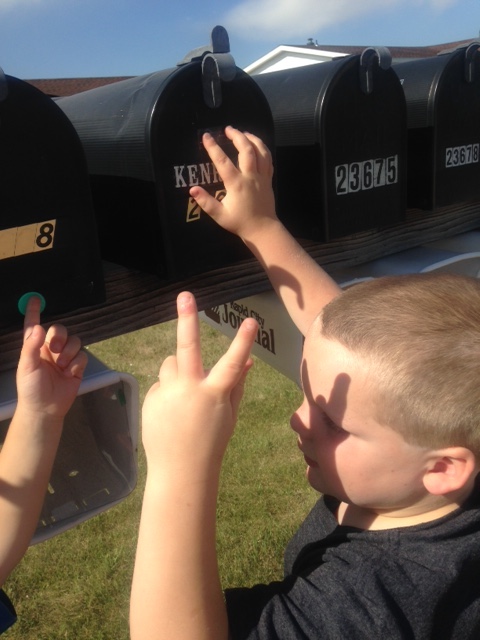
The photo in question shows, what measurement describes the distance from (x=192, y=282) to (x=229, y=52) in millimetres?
453

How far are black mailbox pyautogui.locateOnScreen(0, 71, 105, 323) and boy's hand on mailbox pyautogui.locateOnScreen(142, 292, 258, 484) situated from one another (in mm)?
336

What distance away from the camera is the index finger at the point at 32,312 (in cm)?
100

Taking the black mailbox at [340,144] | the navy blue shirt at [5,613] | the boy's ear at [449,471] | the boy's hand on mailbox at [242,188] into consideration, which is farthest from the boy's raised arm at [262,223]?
the navy blue shirt at [5,613]

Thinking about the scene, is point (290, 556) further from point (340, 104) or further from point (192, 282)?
point (340, 104)

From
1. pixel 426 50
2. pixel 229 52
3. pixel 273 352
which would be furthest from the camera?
pixel 426 50

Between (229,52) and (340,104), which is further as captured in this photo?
(340,104)

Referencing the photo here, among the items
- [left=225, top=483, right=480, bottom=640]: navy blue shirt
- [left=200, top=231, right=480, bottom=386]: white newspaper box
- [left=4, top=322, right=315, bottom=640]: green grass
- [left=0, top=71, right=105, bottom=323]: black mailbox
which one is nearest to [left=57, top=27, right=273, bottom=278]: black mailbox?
[left=0, top=71, right=105, bottom=323]: black mailbox

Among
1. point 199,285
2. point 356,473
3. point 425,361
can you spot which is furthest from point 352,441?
point 199,285

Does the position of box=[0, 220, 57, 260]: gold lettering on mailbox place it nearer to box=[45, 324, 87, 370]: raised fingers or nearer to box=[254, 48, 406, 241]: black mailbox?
box=[45, 324, 87, 370]: raised fingers

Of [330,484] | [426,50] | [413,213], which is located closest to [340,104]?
[413,213]

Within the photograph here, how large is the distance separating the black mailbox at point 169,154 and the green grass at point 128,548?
4.50 ft

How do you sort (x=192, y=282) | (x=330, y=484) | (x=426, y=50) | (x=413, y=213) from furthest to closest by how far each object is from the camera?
(x=426, y=50), (x=413, y=213), (x=192, y=282), (x=330, y=484)

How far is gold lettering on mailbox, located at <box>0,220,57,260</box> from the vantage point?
97 cm

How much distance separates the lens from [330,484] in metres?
0.98
